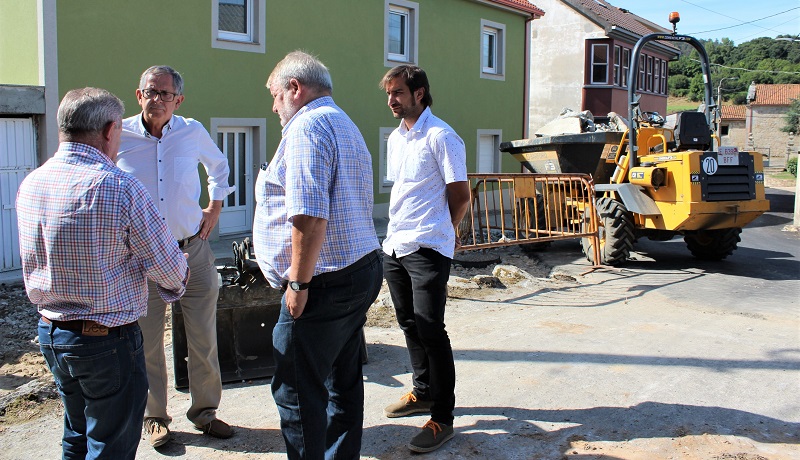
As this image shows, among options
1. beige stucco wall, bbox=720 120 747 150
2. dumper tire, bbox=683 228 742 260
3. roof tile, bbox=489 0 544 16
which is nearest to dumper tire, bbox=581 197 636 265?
dumper tire, bbox=683 228 742 260

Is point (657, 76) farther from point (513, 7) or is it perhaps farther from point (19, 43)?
point (19, 43)

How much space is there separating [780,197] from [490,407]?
22840 mm

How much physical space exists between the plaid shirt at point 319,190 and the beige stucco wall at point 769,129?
67.3m

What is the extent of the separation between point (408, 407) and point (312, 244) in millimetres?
1802

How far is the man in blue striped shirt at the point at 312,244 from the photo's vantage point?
2.70 m

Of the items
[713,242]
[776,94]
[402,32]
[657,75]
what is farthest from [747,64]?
[713,242]

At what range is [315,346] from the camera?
2.81m

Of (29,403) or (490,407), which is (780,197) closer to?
(490,407)

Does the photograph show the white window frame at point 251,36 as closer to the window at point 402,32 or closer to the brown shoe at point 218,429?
the window at point 402,32

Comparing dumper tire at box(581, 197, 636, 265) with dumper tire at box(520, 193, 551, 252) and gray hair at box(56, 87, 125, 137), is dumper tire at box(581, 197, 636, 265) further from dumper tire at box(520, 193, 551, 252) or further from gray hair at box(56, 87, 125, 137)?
gray hair at box(56, 87, 125, 137)

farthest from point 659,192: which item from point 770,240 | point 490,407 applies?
point 490,407

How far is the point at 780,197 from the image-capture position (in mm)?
23609

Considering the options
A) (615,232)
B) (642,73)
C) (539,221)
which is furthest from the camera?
(642,73)

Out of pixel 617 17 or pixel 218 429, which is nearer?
pixel 218 429
